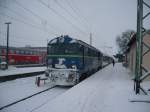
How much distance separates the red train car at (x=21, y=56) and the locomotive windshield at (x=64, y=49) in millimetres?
20484

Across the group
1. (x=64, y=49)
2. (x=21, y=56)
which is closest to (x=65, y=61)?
(x=64, y=49)

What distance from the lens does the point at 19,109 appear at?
25.3 ft

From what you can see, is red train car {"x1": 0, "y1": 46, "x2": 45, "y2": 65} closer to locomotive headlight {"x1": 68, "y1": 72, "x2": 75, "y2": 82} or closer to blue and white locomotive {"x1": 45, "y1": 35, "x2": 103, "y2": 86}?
blue and white locomotive {"x1": 45, "y1": 35, "x2": 103, "y2": 86}

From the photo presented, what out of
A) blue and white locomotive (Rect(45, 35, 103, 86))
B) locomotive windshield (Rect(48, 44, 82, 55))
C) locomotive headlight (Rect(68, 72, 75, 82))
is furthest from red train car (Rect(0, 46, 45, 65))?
locomotive headlight (Rect(68, 72, 75, 82))

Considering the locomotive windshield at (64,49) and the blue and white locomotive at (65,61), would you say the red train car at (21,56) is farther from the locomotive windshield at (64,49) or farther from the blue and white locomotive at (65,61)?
the blue and white locomotive at (65,61)

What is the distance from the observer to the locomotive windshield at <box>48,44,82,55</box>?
1388cm

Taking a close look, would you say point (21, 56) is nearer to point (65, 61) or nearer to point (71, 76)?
point (65, 61)

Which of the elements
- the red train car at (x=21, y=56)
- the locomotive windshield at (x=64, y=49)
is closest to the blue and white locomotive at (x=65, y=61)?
the locomotive windshield at (x=64, y=49)

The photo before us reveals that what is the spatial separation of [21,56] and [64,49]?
988 inches

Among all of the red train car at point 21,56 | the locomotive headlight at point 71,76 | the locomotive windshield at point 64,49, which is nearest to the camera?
the locomotive headlight at point 71,76

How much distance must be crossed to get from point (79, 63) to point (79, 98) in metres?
5.48

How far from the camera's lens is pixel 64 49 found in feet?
46.4

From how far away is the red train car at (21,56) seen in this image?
33.6 metres

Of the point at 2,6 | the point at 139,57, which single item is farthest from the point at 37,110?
the point at 2,6
